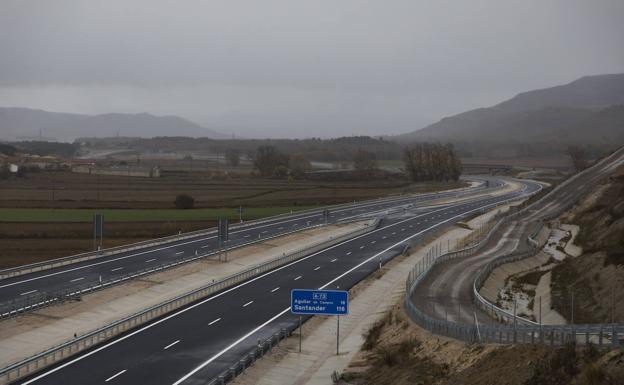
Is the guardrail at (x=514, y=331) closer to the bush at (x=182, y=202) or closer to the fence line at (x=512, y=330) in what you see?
the fence line at (x=512, y=330)

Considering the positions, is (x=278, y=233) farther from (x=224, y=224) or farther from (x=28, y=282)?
(x=28, y=282)

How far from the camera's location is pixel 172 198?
124250 millimetres

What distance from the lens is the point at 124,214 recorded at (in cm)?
9925

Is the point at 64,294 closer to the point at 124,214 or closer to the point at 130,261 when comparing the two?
the point at 130,261

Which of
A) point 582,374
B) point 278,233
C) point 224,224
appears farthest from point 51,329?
point 278,233

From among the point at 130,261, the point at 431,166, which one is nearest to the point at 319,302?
the point at 130,261

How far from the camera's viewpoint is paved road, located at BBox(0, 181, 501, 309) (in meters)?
53.9

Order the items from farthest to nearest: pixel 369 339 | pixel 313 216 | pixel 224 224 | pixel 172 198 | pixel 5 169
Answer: pixel 5 169
pixel 172 198
pixel 313 216
pixel 224 224
pixel 369 339

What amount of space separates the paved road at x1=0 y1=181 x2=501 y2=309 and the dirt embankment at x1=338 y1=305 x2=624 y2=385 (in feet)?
71.7

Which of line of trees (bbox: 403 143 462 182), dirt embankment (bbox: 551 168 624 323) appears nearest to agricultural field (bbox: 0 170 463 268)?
line of trees (bbox: 403 143 462 182)

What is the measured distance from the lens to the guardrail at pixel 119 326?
3506 centimetres

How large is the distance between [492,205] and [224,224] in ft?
245

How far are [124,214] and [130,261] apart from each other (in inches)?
1303

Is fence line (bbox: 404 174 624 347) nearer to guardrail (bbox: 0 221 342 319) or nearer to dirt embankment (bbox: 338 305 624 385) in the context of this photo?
dirt embankment (bbox: 338 305 624 385)
